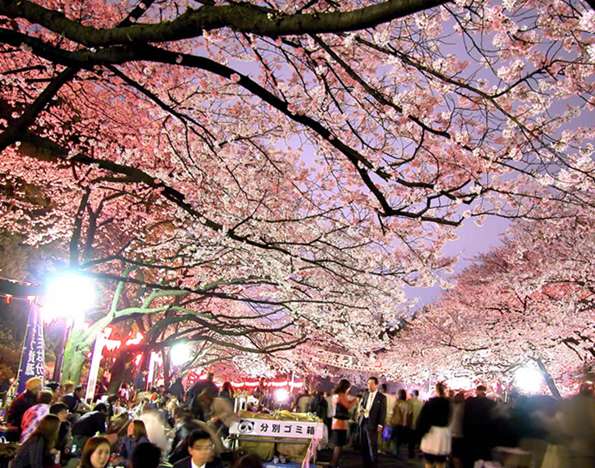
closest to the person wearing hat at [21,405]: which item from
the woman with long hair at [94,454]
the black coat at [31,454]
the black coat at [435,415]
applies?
the black coat at [31,454]

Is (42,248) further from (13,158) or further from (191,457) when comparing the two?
(191,457)

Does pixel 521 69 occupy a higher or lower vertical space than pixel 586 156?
higher

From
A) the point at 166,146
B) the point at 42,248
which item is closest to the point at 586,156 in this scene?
the point at 166,146

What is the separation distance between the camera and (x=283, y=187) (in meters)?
13.5

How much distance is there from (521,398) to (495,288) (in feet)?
72.0

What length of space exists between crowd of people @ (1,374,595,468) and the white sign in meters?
0.47

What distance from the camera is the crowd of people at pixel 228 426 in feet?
17.0

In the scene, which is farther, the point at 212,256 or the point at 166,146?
the point at 212,256

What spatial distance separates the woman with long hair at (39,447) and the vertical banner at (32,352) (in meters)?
7.12

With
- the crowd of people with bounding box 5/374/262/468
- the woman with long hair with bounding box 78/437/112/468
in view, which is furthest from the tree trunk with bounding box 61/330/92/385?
the woman with long hair with bounding box 78/437/112/468

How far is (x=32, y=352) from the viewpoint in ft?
41.5

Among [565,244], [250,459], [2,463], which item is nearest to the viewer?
[250,459]

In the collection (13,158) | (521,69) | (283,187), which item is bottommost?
(521,69)

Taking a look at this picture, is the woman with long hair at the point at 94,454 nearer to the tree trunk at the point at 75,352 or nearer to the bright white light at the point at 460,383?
the tree trunk at the point at 75,352
